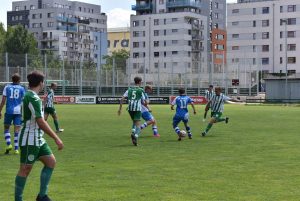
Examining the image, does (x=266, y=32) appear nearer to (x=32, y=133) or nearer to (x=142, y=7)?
(x=142, y=7)

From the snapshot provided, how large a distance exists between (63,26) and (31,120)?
13702 cm

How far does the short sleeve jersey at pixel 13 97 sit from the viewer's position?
13.9 meters

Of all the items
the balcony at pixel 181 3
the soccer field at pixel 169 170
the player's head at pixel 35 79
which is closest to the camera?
the player's head at pixel 35 79

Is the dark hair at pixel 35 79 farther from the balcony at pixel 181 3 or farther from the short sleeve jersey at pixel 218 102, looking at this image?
the balcony at pixel 181 3

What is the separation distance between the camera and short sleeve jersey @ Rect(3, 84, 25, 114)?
45.5 ft

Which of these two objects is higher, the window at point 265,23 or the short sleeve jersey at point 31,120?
the window at point 265,23

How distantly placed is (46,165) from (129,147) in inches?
322

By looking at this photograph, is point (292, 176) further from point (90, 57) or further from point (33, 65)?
point (90, 57)

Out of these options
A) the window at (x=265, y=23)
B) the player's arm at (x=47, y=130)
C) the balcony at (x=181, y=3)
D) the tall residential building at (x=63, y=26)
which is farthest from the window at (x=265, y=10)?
the player's arm at (x=47, y=130)

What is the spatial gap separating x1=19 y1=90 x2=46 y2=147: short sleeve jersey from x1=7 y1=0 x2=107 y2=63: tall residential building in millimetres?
129485

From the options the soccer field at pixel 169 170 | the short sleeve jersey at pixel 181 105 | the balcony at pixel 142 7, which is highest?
the balcony at pixel 142 7

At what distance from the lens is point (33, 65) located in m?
56.7

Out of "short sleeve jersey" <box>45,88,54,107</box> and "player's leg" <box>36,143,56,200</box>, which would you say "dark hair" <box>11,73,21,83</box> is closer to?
"player's leg" <box>36,143,56,200</box>

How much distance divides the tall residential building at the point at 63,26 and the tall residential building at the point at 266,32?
3697 cm
